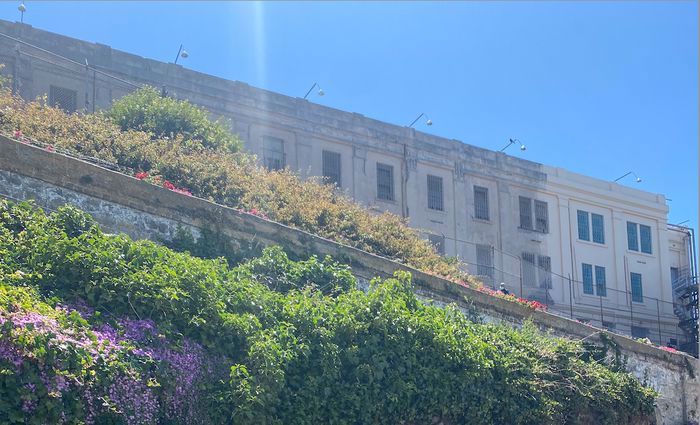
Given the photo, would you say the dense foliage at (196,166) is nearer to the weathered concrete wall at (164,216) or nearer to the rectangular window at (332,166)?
the weathered concrete wall at (164,216)

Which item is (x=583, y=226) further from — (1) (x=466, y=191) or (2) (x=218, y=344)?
(2) (x=218, y=344)

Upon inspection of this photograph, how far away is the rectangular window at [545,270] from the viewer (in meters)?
32.9

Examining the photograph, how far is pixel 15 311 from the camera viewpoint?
348 inches

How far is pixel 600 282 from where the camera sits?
35.2 m

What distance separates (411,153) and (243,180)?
13147mm

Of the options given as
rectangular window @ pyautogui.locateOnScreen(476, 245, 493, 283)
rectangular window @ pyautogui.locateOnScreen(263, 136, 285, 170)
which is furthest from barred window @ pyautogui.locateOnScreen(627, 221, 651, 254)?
rectangular window @ pyautogui.locateOnScreen(263, 136, 285, 170)

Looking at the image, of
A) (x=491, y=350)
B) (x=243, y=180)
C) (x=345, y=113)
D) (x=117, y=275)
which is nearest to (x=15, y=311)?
(x=117, y=275)

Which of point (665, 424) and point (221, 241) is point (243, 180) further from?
point (665, 424)

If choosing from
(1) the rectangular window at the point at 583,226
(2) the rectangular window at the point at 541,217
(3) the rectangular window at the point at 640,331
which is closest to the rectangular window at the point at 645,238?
(1) the rectangular window at the point at 583,226

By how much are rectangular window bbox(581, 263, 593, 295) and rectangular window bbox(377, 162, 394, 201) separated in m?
9.81

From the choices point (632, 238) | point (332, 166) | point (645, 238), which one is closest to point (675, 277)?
point (645, 238)

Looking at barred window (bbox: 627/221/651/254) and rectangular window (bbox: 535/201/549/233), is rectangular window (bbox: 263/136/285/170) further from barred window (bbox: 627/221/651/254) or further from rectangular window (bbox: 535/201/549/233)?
barred window (bbox: 627/221/651/254)

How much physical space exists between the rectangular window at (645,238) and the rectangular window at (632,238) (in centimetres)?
32

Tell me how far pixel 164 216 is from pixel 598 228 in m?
25.7
